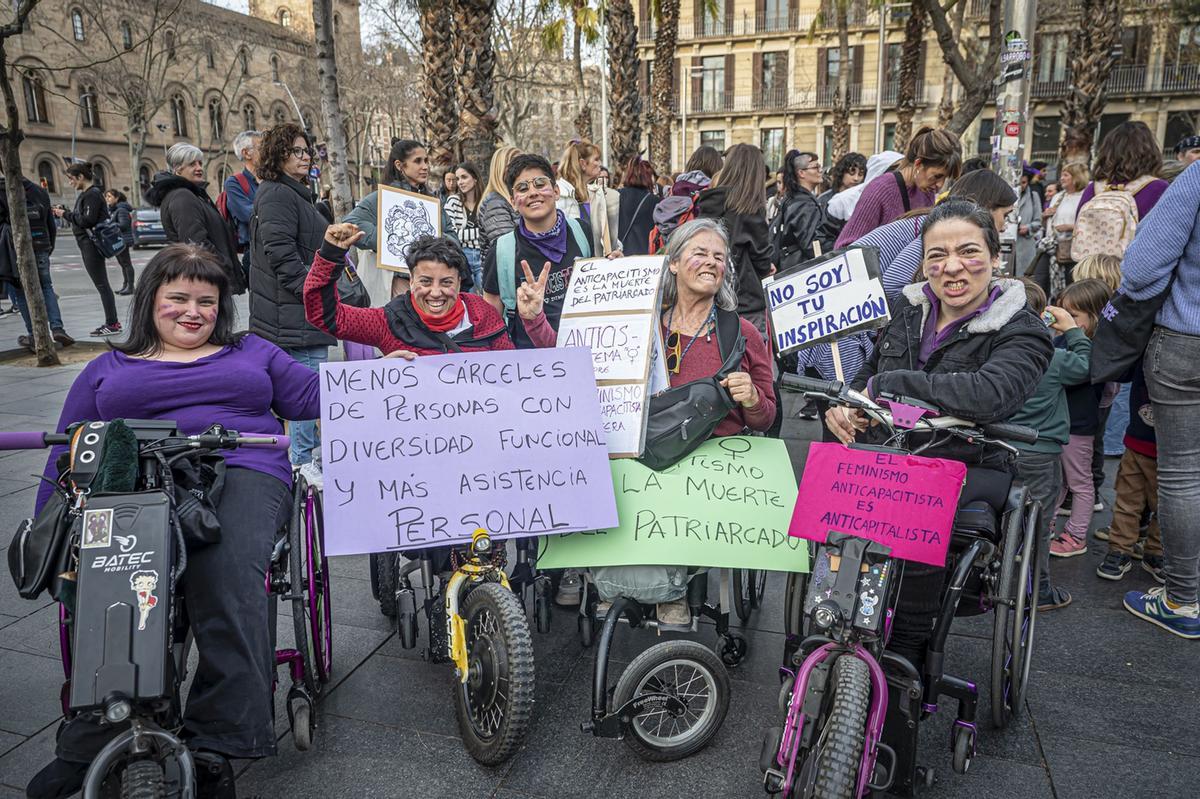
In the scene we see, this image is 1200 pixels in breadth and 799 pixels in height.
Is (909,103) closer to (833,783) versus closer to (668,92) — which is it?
(668,92)

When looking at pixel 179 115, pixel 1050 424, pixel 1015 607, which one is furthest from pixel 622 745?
pixel 179 115

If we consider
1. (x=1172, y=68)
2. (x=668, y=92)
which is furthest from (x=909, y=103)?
(x=1172, y=68)

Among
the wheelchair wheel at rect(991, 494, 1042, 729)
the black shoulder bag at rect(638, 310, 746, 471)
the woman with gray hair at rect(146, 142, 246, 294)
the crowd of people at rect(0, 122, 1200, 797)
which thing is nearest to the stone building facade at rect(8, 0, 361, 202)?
the woman with gray hair at rect(146, 142, 246, 294)

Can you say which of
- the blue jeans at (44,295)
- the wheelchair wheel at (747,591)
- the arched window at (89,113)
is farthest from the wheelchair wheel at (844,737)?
the arched window at (89,113)

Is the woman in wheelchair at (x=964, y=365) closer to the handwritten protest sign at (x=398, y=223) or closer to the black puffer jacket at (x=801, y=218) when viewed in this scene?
the handwritten protest sign at (x=398, y=223)

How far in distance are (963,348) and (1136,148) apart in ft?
12.7

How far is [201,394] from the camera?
8.67ft

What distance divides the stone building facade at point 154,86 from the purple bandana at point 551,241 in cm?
3272

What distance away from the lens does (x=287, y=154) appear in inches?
177

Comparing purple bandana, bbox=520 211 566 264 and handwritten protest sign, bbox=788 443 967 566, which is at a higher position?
purple bandana, bbox=520 211 566 264

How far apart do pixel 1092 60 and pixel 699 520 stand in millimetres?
14674

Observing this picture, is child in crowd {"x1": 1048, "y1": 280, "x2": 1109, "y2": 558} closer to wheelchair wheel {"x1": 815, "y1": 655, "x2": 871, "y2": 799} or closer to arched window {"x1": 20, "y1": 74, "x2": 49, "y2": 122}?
wheelchair wheel {"x1": 815, "y1": 655, "x2": 871, "y2": 799}

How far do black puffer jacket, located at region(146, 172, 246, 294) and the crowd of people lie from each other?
0.07 ft

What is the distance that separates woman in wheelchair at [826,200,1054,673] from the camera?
248 cm
